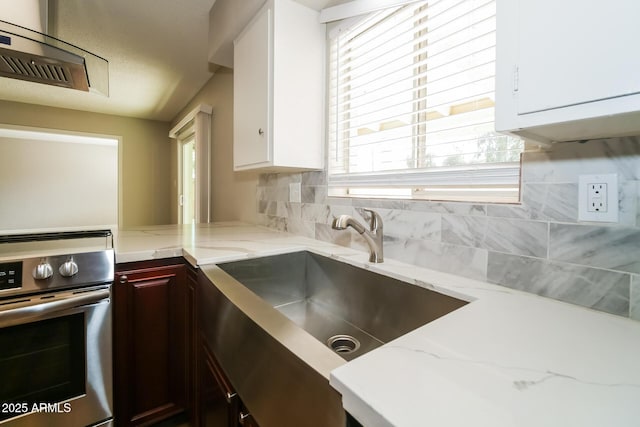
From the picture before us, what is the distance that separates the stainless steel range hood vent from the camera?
44.2 inches

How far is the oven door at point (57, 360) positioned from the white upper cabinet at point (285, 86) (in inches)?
38.8

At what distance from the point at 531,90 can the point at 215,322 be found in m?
1.05

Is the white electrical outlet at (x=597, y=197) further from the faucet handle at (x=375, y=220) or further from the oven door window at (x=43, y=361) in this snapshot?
the oven door window at (x=43, y=361)

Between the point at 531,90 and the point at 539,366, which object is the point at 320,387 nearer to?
the point at 539,366

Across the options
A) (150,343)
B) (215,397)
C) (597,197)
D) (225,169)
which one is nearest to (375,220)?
(597,197)

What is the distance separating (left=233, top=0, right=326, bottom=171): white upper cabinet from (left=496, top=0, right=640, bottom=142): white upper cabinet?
1001 mm

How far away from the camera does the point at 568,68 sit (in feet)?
1.62

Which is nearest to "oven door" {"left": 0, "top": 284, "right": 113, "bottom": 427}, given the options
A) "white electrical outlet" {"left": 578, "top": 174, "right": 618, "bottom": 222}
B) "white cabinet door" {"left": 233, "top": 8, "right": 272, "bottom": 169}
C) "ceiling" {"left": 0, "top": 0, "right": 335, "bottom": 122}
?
"white cabinet door" {"left": 233, "top": 8, "right": 272, "bottom": 169}

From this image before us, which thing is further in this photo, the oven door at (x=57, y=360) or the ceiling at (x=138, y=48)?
the ceiling at (x=138, y=48)

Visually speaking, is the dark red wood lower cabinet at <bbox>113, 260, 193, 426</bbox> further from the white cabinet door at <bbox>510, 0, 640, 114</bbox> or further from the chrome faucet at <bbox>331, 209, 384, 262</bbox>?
the white cabinet door at <bbox>510, 0, 640, 114</bbox>

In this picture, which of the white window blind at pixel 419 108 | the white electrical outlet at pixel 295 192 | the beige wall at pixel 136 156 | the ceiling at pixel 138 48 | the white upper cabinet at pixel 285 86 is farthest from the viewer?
the beige wall at pixel 136 156

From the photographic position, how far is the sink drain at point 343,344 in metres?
1.01

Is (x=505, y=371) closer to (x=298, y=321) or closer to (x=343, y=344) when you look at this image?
(x=343, y=344)

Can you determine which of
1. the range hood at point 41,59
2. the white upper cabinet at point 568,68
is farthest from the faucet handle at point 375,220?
the range hood at point 41,59
